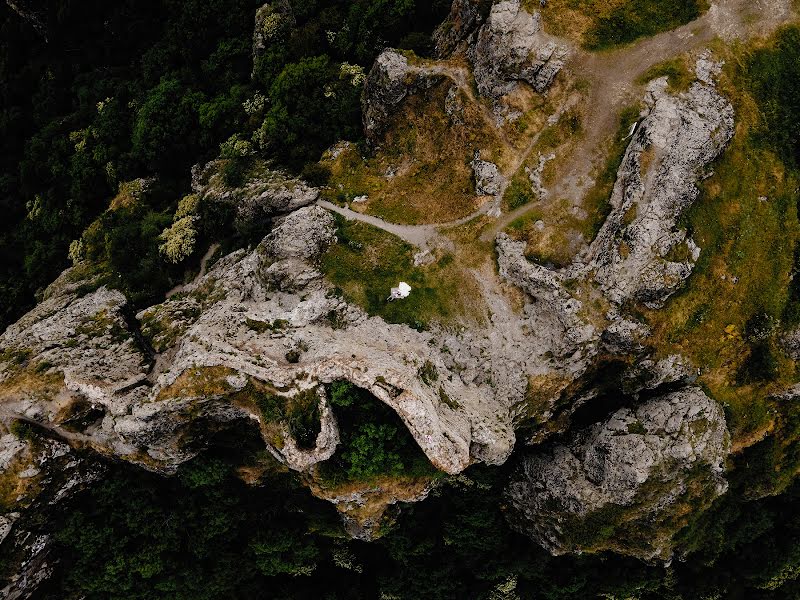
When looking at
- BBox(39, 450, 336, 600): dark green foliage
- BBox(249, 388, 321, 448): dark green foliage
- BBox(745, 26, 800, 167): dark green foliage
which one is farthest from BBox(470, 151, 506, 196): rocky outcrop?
BBox(39, 450, 336, 600): dark green foliage

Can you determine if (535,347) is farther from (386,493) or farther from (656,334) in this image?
(386,493)

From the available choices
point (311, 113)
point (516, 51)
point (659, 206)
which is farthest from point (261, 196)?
point (659, 206)

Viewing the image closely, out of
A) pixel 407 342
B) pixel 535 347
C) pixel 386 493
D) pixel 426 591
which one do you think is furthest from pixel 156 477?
pixel 535 347

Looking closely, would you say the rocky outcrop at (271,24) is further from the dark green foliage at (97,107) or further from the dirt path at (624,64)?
the dirt path at (624,64)

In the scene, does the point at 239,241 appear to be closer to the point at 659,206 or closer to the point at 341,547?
the point at 341,547

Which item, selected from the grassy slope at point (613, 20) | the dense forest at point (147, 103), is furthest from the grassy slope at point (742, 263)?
the dense forest at point (147, 103)

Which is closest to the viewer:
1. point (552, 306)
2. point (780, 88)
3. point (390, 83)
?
point (552, 306)

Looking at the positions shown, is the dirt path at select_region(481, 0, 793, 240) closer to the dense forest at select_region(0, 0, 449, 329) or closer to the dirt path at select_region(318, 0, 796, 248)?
the dirt path at select_region(318, 0, 796, 248)
